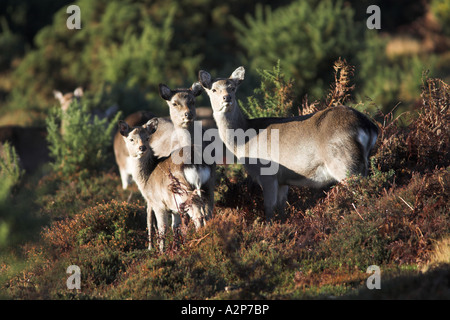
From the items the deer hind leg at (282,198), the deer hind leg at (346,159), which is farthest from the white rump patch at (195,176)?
the deer hind leg at (346,159)

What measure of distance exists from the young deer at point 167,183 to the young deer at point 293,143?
46.0 inches

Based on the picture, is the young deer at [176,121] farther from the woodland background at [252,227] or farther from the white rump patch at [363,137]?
the white rump patch at [363,137]

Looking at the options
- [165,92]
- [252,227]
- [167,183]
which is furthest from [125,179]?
[252,227]

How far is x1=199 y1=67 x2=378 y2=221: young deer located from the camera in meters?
9.23

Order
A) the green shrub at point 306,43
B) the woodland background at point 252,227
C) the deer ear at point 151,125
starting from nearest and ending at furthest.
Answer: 1. the woodland background at point 252,227
2. the deer ear at point 151,125
3. the green shrub at point 306,43

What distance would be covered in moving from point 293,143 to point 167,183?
2.09 meters

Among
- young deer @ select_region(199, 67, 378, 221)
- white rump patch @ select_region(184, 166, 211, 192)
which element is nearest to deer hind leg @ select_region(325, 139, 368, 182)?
young deer @ select_region(199, 67, 378, 221)

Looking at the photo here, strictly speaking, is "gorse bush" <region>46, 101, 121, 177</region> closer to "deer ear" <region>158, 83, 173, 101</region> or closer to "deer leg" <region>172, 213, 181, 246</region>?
"deer ear" <region>158, 83, 173, 101</region>

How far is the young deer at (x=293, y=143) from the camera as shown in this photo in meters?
9.23

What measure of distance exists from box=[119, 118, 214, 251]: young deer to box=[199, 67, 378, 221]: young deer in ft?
3.83

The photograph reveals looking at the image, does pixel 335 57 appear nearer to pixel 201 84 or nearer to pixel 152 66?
pixel 152 66

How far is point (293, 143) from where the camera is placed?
31.8 feet

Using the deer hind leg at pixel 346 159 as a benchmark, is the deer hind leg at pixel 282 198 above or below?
below
